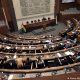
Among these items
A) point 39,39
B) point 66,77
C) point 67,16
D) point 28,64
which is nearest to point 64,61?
point 28,64

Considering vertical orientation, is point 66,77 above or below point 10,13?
A: above

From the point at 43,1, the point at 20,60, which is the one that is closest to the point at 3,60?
the point at 20,60

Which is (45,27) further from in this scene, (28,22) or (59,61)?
(59,61)

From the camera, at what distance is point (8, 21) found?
1731cm

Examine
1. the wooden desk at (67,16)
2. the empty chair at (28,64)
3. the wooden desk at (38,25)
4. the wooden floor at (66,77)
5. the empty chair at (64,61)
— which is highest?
the wooden floor at (66,77)

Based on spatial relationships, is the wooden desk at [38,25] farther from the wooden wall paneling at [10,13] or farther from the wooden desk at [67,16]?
the wooden desk at [67,16]

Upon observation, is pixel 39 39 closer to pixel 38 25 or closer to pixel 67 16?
pixel 38 25

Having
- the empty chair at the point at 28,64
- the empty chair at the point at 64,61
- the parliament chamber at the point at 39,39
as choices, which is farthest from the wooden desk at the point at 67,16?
the empty chair at the point at 28,64

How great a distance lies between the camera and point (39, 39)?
12.5m

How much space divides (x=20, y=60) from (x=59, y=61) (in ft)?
6.42

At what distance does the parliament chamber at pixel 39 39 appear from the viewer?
5.98 m

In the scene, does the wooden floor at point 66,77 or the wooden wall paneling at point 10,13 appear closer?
the wooden floor at point 66,77

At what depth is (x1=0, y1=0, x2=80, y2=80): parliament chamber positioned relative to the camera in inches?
236

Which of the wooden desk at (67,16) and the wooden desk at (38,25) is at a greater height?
the wooden desk at (67,16)
